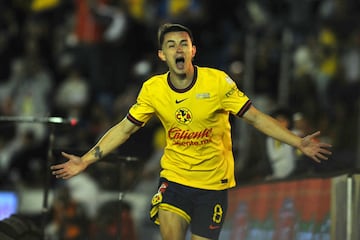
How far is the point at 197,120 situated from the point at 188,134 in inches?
5.7

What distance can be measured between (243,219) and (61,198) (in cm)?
267

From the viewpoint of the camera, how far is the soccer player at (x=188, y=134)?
845 centimetres

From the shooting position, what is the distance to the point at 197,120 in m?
8.45

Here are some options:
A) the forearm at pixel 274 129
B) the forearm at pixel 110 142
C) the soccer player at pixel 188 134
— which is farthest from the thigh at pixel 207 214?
the forearm at pixel 110 142

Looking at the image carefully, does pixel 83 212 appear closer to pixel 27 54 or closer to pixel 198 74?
pixel 198 74

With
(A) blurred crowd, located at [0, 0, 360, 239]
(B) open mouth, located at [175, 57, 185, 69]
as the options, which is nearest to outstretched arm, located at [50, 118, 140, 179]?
(B) open mouth, located at [175, 57, 185, 69]

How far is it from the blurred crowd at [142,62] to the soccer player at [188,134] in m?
4.74

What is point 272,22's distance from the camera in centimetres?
1722

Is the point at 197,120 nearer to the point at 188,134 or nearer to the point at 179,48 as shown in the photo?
the point at 188,134

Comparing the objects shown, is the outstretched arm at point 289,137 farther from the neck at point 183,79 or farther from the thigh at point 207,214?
the thigh at point 207,214

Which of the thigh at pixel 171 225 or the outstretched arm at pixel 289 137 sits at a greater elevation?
the outstretched arm at pixel 289 137

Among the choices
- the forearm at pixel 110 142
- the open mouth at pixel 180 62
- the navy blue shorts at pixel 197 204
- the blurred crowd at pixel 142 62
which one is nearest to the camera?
the open mouth at pixel 180 62

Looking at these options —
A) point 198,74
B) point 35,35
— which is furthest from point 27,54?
point 198,74

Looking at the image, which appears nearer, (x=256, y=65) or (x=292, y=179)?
(x=292, y=179)
